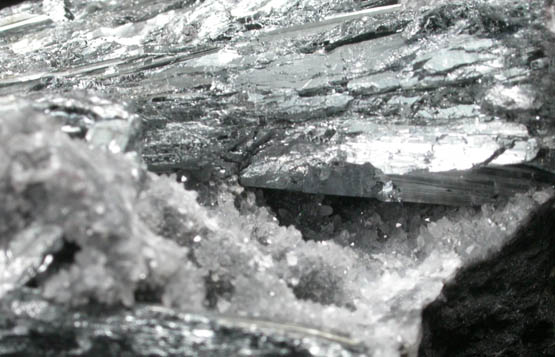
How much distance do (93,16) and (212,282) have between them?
138 cm

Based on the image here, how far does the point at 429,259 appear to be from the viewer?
1376 mm

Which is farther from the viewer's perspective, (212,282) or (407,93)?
(407,93)

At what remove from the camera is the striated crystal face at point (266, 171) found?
0.89 metres

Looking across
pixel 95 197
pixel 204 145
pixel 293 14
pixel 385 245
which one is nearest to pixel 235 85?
pixel 204 145

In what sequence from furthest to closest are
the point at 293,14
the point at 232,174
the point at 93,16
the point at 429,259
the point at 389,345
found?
the point at 93,16 → the point at 293,14 → the point at 232,174 → the point at 429,259 → the point at 389,345

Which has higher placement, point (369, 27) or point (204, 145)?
point (369, 27)

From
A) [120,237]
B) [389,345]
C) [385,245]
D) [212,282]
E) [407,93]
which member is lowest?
[385,245]

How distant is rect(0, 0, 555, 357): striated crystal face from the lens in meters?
0.89

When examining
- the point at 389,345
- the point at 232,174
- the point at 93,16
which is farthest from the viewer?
the point at 93,16

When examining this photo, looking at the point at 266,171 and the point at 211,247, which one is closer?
the point at 211,247

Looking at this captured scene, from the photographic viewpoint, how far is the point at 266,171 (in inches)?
57.3

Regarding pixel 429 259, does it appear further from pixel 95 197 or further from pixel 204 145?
pixel 95 197

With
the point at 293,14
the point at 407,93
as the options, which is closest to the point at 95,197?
the point at 407,93

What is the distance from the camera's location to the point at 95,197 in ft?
2.79
